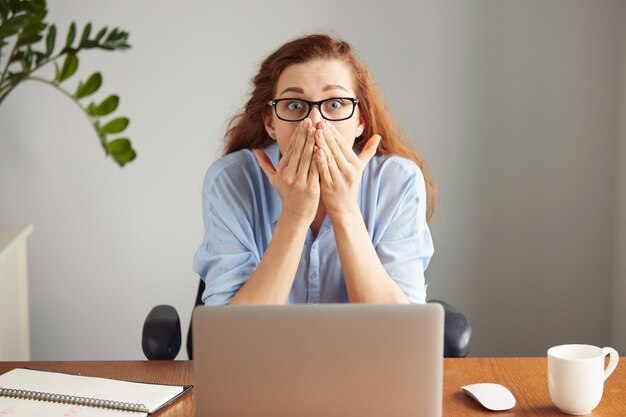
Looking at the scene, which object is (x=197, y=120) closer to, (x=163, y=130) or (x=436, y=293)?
(x=163, y=130)

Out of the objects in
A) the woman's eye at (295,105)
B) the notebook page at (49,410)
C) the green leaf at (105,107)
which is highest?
the woman's eye at (295,105)

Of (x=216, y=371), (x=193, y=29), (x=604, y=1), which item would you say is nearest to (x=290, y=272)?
(x=216, y=371)

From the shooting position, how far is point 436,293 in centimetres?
281

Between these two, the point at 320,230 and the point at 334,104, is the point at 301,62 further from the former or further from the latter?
the point at 320,230

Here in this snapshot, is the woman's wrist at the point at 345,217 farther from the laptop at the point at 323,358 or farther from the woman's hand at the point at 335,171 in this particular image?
the laptop at the point at 323,358

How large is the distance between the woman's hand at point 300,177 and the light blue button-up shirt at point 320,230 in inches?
5.5

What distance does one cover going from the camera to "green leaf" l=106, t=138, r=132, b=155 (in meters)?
0.92

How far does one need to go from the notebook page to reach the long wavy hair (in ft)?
2.92

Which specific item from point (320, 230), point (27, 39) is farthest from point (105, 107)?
point (320, 230)

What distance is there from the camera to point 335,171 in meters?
1.68

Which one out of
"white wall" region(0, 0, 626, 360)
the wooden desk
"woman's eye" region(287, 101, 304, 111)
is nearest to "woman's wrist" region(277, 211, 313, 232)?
"woman's eye" region(287, 101, 304, 111)

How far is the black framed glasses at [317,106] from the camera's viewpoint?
1729 mm

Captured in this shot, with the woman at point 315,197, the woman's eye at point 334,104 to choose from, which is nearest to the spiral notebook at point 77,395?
the woman at point 315,197

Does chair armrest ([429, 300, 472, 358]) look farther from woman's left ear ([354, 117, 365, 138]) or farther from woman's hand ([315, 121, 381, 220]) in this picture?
woman's left ear ([354, 117, 365, 138])
